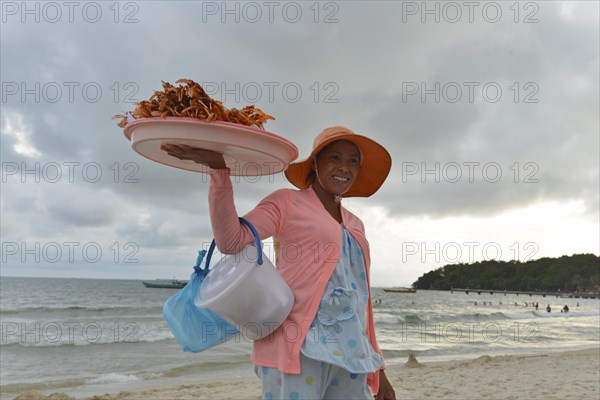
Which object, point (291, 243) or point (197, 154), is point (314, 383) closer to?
point (291, 243)

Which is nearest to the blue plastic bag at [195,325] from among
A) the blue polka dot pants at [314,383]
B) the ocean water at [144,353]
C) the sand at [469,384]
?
the blue polka dot pants at [314,383]

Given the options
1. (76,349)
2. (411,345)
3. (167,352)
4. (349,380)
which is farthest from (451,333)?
(349,380)

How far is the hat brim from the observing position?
189 centimetres

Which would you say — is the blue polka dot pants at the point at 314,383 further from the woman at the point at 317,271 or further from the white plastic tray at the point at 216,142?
the white plastic tray at the point at 216,142

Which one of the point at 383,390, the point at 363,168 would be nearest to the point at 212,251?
the point at 363,168

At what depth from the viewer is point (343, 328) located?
5.27 ft

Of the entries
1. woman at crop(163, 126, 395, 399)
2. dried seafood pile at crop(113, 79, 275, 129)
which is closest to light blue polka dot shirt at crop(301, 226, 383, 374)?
woman at crop(163, 126, 395, 399)

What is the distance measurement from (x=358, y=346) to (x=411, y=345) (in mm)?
13165

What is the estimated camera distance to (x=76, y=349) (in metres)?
12.2

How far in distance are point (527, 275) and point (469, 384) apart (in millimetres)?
109561

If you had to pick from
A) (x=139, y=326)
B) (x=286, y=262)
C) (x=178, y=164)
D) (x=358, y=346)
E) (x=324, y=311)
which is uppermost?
(x=178, y=164)

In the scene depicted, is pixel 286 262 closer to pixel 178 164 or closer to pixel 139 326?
pixel 178 164

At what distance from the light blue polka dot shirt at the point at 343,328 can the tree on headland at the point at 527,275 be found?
10359cm

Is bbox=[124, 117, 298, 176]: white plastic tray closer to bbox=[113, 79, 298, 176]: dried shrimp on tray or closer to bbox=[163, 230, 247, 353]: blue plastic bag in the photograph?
bbox=[113, 79, 298, 176]: dried shrimp on tray
